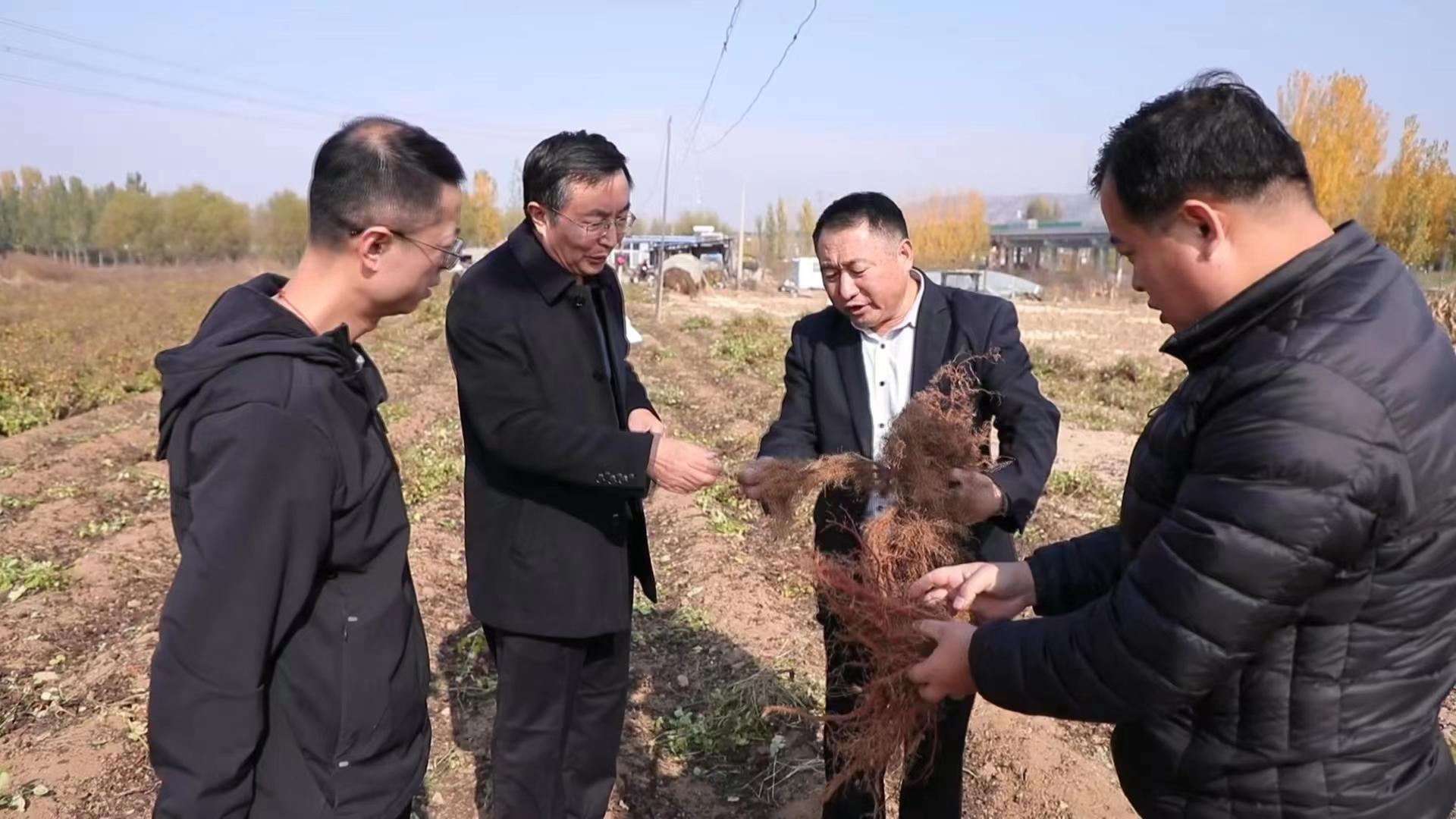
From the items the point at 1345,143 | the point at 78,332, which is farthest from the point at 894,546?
the point at 1345,143

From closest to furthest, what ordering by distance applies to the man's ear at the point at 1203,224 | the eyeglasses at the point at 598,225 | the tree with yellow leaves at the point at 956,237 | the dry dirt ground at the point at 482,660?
the man's ear at the point at 1203,224 < the eyeglasses at the point at 598,225 < the dry dirt ground at the point at 482,660 < the tree with yellow leaves at the point at 956,237

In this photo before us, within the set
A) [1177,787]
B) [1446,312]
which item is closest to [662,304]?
[1446,312]

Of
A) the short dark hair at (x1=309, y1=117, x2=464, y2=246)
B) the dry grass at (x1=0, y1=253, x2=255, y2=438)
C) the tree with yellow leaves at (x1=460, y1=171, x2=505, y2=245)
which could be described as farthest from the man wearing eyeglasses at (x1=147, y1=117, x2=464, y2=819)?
the tree with yellow leaves at (x1=460, y1=171, x2=505, y2=245)

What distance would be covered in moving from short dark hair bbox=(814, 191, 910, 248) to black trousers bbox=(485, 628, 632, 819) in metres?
1.39

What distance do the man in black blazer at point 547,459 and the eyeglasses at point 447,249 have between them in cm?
57

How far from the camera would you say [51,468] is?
8.39m

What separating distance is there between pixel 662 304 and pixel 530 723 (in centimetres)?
2860

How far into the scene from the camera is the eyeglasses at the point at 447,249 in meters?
1.83

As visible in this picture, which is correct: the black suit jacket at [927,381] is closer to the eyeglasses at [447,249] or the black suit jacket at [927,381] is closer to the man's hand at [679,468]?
the man's hand at [679,468]

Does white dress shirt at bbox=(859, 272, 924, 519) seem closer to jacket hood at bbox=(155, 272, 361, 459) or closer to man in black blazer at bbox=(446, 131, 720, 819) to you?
man in black blazer at bbox=(446, 131, 720, 819)

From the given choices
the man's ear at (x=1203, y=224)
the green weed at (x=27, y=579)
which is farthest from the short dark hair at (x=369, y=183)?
the green weed at (x=27, y=579)

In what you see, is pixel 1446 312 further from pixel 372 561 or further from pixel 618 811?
pixel 372 561

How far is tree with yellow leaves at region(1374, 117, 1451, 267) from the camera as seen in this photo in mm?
43344

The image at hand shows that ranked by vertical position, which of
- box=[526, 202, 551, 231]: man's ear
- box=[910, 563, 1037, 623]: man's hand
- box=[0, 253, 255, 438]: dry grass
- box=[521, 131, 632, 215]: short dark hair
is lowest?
box=[0, 253, 255, 438]: dry grass
